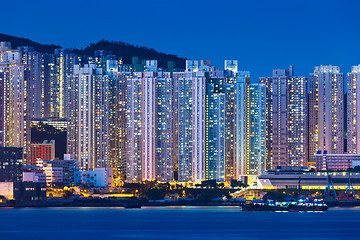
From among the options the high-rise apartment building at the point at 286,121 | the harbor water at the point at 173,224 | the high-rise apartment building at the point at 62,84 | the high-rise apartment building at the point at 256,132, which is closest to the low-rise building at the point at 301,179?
the high-rise apartment building at the point at 256,132

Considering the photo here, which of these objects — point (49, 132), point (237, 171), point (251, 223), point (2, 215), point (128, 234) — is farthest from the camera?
point (49, 132)

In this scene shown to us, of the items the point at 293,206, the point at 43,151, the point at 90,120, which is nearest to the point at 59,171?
the point at 90,120

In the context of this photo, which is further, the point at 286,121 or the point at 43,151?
the point at 43,151

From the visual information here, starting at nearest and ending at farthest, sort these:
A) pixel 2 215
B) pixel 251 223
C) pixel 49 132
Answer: pixel 251 223 → pixel 2 215 → pixel 49 132

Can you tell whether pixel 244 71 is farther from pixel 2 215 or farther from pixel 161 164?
pixel 2 215

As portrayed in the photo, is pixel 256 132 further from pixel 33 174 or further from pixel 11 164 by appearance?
→ pixel 11 164

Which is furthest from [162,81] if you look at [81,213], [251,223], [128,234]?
[128,234]

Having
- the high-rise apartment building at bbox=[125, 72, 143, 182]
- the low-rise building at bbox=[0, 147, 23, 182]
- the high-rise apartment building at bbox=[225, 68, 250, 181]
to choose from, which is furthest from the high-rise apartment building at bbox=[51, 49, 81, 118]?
the high-rise apartment building at bbox=[225, 68, 250, 181]

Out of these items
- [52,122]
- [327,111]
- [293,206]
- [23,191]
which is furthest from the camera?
[52,122]
